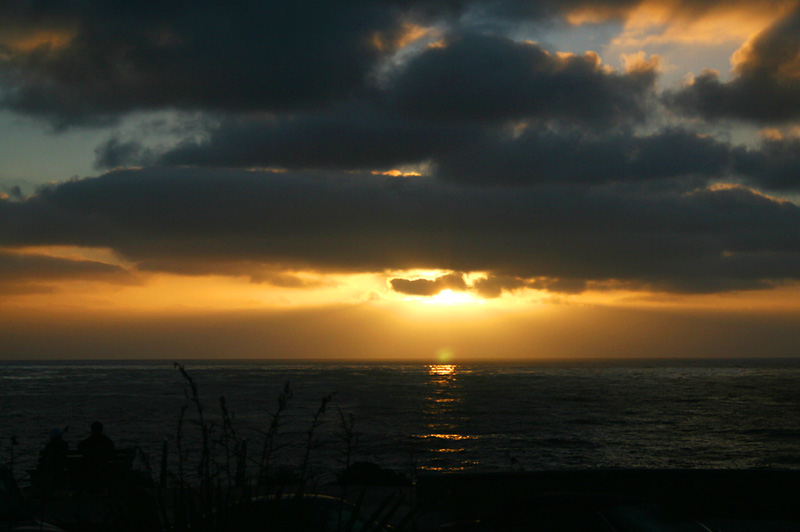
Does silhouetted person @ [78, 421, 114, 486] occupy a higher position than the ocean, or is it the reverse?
silhouetted person @ [78, 421, 114, 486]

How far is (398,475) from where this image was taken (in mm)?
23922

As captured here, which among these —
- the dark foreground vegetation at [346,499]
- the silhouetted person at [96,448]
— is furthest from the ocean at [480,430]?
the dark foreground vegetation at [346,499]

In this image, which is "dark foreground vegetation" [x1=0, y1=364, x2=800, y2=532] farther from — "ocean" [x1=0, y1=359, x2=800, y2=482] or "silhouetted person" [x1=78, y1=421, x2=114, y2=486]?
"ocean" [x1=0, y1=359, x2=800, y2=482]

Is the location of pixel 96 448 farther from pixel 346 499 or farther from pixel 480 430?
pixel 480 430

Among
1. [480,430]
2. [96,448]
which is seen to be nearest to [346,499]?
[96,448]

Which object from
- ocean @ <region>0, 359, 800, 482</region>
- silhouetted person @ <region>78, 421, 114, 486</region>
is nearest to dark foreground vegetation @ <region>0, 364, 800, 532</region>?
silhouetted person @ <region>78, 421, 114, 486</region>

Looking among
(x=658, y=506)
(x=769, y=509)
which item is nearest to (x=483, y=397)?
(x=769, y=509)

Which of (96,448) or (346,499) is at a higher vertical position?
(96,448)

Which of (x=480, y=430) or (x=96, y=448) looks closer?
(x=96, y=448)

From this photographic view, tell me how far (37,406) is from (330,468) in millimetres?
55304

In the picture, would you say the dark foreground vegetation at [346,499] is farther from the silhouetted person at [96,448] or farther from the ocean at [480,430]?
the ocean at [480,430]

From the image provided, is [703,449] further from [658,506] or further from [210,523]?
[210,523]

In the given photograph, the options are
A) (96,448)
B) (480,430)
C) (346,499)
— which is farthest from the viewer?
(480,430)

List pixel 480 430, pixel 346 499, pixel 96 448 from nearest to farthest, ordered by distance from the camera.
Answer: pixel 346 499 → pixel 96 448 → pixel 480 430
